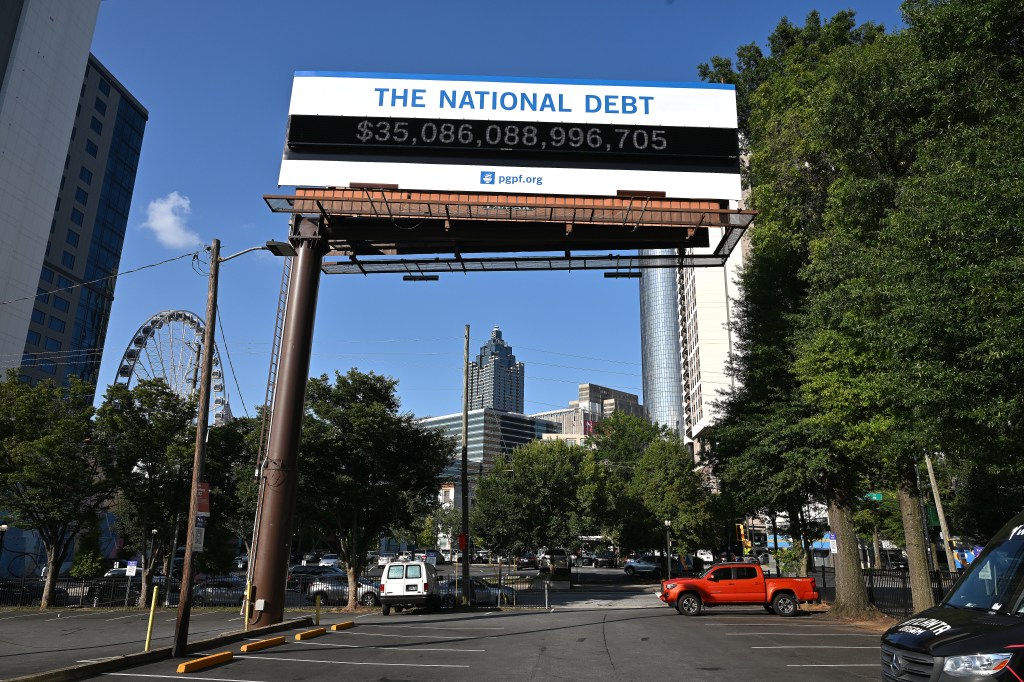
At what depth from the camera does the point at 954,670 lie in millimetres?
6164

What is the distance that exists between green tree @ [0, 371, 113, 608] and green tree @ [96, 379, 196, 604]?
0.76 m

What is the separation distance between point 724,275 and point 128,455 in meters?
92.5

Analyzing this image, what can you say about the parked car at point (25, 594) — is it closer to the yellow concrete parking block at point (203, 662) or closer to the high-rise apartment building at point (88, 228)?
the yellow concrete parking block at point (203, 662)

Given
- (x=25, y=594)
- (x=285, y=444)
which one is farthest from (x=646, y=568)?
(x=285, y=444)

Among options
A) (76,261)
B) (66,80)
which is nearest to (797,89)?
(66,80)

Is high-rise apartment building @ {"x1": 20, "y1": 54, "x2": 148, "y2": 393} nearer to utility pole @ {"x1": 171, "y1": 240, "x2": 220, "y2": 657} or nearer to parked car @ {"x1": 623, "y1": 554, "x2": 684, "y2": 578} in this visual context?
parked car @ {"x1": 623, "y1": 554, "x2": 684, "y2": 578}

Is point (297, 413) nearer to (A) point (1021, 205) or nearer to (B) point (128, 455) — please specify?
(B) point (128, 455)

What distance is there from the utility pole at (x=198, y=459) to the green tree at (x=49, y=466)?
18175 mm

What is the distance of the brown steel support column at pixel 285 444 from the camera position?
19.1 meters

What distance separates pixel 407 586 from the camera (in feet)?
83.1

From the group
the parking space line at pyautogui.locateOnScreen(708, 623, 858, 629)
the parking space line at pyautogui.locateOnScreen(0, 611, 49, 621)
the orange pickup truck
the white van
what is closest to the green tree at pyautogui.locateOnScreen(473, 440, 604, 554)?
the white van

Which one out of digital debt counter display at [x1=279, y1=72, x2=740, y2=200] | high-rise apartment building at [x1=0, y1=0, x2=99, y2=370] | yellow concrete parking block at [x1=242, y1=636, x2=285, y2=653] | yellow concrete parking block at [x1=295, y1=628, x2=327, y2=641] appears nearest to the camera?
yellow concrete parking block at [x1=242, y1=636, x2=285, y2=653]

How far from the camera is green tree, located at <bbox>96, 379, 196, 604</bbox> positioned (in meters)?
30.8

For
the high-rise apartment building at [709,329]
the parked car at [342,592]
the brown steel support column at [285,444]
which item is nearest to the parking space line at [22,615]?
the parked car at [342,592]
